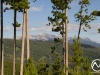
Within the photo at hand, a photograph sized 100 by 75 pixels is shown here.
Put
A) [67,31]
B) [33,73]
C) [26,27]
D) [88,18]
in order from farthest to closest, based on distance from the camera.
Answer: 1. [88,18]
2. [67,31]
3. [26,27]
4. [33,73]

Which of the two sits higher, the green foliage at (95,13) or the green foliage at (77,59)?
the green foliage at (95,13)

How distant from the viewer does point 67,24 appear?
81.0 feet

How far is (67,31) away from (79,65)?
422cm

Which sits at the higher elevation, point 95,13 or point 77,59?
point 95,13

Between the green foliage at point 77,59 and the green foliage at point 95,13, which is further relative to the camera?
the green foliage at point 95,13

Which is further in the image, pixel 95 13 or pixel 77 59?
pixel 95 13

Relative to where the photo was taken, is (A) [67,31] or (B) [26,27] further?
(A) [67,31]

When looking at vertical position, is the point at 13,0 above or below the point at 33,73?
above

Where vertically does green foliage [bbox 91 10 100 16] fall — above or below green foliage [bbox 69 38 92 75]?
above

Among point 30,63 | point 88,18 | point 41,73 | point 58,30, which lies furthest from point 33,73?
point 41,73

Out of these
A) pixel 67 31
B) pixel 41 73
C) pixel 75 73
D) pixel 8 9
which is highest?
pixel 8 9

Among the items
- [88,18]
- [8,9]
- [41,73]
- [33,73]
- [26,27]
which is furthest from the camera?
[41,73]

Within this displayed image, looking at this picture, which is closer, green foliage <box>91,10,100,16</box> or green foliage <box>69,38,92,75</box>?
green foliage <box>69,38,92,75</box>

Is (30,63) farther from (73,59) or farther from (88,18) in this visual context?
(88,18)
